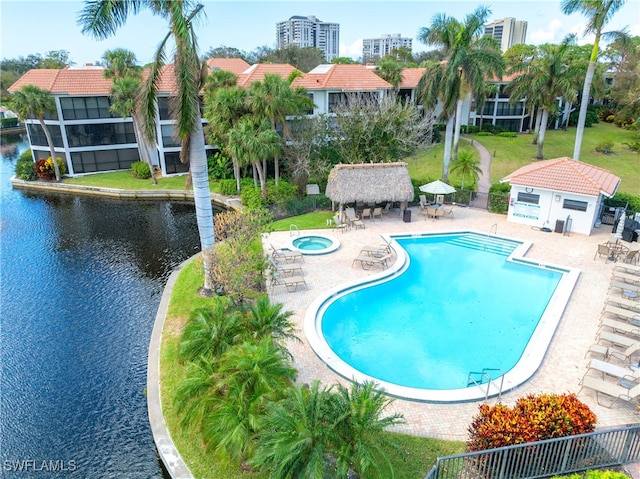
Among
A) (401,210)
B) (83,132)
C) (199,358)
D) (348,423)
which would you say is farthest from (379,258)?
(83,132)

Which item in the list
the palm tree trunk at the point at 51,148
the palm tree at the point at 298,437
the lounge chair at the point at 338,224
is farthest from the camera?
the palm tree trunk at the point at 51,148

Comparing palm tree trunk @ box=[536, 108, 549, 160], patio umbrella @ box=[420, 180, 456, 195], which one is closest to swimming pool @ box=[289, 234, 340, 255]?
patio umbrella @ box=[420, 180, 456, 195]

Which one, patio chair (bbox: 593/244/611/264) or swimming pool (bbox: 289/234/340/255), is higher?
patio chair (bbox: 593/244/611/264)

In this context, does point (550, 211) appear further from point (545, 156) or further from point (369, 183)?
point (545, 156)

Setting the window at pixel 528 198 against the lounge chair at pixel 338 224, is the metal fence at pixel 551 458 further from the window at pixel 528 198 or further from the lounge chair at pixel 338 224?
the window at pixel 528 198

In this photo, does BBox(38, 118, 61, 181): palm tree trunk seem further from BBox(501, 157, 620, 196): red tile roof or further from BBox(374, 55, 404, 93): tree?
BBox(501, 157, 620, 196): red tile roof

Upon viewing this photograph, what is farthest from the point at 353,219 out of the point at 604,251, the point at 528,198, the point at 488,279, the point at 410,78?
the point at 410,78

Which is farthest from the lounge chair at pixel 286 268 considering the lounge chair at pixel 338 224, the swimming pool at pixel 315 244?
the lounge chair at pixel 338 224

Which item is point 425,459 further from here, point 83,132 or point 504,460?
point 83,132
